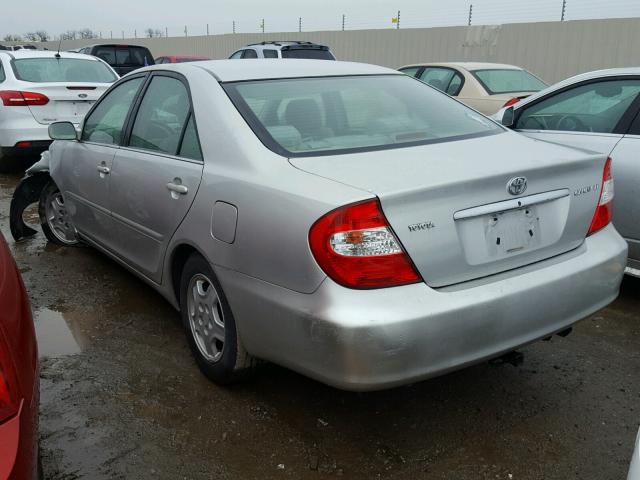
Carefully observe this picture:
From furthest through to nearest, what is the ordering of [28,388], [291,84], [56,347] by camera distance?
[56,347]
[291,84]
[28,388]

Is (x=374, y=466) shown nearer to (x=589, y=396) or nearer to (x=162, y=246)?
(x=589, y=396)

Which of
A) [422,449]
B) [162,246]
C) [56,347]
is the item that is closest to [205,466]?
[422,449]

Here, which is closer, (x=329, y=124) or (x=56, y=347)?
(x=329, y=124)

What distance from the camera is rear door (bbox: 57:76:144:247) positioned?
3896 mm

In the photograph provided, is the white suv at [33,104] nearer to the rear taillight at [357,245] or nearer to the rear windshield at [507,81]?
the rear windshield at [507,81]

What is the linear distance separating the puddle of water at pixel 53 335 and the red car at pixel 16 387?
1611 mm

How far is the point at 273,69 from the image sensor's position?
330 cm

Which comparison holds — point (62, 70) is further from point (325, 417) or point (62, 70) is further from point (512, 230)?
point (512, 230)

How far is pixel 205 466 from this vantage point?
97.3 inches

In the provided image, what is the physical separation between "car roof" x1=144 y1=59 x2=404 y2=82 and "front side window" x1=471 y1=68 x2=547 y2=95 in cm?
539

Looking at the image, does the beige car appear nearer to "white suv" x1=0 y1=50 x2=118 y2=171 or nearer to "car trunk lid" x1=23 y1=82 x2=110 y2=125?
"white suv" x1=0 y1=50 x2=118 y2=171

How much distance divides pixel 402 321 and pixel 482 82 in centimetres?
717

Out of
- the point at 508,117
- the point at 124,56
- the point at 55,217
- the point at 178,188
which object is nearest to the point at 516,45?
the point at 124,56

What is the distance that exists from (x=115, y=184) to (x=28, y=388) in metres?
2.14
